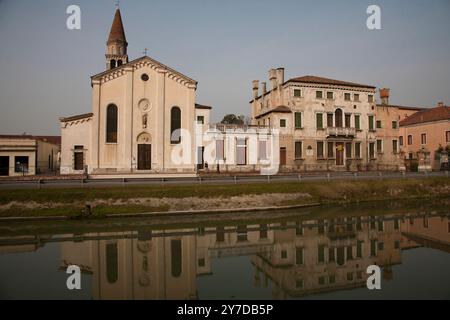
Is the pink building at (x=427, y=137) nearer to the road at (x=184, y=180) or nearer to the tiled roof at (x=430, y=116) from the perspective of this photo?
the tiled roof at (x=430, y=116)

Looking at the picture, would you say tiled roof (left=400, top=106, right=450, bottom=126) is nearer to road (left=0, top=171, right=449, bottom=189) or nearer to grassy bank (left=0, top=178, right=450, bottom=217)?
road (left=0, top=171, right=449, bottom=189)

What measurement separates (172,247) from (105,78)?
23632 millimetres

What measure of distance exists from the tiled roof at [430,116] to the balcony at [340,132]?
16.6m

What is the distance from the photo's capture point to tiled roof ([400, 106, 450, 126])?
153 feet

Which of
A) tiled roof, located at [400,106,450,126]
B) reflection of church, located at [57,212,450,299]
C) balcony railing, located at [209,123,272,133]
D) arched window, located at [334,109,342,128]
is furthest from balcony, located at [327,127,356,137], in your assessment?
reflection of church, located at [57,212,450,299]

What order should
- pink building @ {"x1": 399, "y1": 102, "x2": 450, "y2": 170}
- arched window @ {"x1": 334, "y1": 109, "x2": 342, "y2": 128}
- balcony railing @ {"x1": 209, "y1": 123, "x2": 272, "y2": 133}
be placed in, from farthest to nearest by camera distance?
pink building @ {"x1": 399, "y1": 102, "x2": 450, "y2": 170}, arched window @ {"x1": 334, "y1": 109, "x2": 342, "y2": 128}, balcony railing @ {"x1": 209, "y1": 123, "x2": 272, "y2": 133}

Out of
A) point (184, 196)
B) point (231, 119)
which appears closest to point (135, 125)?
point (184, 196)

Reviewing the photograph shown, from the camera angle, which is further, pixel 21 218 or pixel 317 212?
pixel 317 212

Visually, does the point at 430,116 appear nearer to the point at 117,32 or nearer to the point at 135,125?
the point at 135,125

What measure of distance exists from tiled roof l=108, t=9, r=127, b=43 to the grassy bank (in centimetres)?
3029

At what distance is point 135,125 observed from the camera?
32.2m

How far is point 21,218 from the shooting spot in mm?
19391
